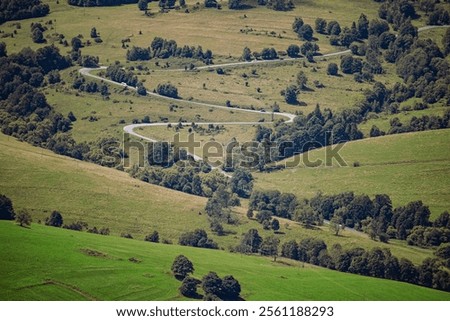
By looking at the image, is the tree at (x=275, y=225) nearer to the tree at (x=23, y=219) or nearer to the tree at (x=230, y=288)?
the tree at (x=230, y=288)

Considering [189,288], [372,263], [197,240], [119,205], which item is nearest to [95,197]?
[119,205]

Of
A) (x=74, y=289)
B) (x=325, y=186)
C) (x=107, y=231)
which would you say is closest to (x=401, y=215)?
(x=325, y=186)


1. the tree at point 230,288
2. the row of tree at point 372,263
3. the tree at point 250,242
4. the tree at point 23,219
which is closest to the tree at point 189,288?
the tree at point 230,288

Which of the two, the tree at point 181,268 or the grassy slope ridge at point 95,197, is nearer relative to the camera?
the tree at point 181,268

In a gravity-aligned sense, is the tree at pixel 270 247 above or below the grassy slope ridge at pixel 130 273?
below

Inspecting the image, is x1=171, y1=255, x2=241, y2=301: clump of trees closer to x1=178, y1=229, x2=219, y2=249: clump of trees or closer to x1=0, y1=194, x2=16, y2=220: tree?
x1=178, y1=229, x2=219, y2=249: clump of trees

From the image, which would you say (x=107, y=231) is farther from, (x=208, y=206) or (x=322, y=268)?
(x=322, y=268)

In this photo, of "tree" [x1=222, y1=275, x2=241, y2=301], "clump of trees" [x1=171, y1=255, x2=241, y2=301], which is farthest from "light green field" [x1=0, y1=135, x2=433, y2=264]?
"clump of trees" [x1=171, y1=255, x2=241, y2=301]
